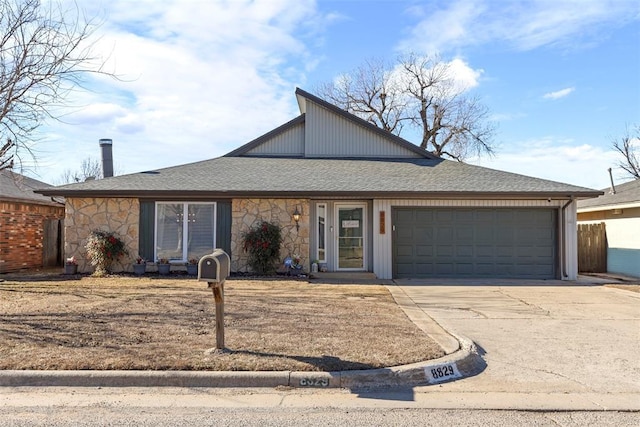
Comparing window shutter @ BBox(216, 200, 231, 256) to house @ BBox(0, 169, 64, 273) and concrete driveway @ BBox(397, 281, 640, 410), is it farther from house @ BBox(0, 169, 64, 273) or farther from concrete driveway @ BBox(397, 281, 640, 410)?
house @ BBox(0, 169, 64, 273)

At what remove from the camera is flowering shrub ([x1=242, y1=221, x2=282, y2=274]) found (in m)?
14.1

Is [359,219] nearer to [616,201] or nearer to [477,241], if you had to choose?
[477,241]

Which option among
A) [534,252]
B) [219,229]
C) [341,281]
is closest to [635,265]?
[534,252]

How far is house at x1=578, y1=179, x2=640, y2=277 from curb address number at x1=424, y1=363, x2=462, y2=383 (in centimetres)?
1337

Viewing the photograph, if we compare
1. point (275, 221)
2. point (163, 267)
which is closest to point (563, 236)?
point (275, 221)

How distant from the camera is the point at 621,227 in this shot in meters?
17.4

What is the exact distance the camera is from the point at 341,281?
542 inches

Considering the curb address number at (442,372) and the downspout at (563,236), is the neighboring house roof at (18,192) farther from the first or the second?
the downspout at (563,236)

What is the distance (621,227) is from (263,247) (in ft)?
39.7

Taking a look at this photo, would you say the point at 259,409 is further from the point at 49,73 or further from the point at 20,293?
the point at 49,73

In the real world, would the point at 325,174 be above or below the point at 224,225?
above

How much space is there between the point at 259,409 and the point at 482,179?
12.6 metres

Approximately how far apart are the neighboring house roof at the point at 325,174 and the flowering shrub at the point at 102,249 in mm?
1149

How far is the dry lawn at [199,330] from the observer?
5781 millimetres
